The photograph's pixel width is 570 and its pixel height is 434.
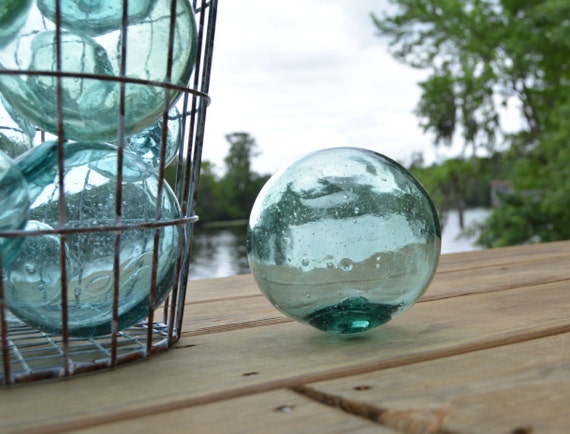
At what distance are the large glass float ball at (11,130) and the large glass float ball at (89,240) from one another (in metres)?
0.09

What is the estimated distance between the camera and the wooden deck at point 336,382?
0.40 m

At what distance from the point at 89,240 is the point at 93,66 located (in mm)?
139

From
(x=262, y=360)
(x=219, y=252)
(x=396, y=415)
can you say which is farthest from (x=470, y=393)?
Result: (x=219, y=252)

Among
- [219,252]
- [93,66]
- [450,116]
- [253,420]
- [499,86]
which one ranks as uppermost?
[499,86]

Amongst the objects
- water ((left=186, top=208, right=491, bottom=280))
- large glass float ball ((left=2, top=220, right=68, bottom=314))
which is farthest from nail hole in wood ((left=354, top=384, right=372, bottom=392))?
water ((left=186, top=208, right=491, bottom=280))

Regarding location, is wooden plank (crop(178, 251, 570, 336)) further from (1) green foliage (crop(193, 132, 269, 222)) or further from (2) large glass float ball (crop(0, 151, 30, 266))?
(1) green foliage (crop(193, 132, 269, 222))

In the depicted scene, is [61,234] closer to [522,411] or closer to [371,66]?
[522,411]

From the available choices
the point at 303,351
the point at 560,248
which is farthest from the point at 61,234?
the point at 560,248

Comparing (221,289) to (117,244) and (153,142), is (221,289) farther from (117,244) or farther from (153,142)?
(117,244)

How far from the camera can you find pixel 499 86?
21.4ft

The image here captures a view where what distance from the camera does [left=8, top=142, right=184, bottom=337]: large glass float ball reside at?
0.53 metres

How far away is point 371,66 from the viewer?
340 inches

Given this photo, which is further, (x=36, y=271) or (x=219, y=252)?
(x=219, y=252)

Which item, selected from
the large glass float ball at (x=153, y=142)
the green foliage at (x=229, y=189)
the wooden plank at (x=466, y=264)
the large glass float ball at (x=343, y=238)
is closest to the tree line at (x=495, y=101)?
the green foliage at (x=229, y=189)
